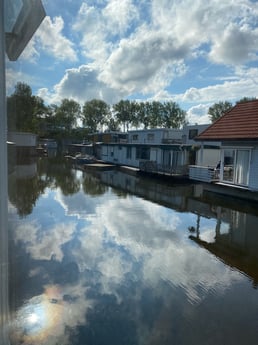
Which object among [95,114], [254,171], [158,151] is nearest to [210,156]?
Result: [158,151]

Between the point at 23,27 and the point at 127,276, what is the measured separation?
394 centimetres

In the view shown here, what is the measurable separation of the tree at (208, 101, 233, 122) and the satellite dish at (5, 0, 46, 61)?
1893 inches

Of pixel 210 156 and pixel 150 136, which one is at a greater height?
pixel 150 136

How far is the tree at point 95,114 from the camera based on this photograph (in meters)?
55.1

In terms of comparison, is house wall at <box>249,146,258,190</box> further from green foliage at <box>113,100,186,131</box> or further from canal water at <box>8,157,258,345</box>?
green foliage at <box>113,100,186,131</box>

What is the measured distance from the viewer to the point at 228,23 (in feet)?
11.1

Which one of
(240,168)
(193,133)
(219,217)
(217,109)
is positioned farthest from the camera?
(217,109)

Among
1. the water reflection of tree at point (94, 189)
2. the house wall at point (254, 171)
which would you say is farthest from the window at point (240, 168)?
the water reflection of tree at point (94, 189)

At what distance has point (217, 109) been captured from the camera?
46.8 meters

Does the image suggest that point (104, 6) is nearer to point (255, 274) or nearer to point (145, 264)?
point (145, 264)

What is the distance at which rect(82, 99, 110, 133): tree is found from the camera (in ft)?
181

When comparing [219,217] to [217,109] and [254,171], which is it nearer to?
[254,171]

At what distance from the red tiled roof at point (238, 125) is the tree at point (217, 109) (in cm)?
3560

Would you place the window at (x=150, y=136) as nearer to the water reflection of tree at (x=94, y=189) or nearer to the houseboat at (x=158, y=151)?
the houseboat at (x=158, y=151)
